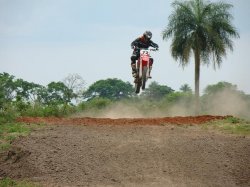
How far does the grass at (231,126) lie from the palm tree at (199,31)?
511 inches

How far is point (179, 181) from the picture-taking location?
1368 centimetres

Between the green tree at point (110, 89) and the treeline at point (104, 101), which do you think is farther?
the green tree at point (110, 89)

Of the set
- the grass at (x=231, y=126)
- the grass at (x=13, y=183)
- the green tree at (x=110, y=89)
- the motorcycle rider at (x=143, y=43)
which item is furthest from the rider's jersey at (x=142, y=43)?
the green tree at (x=110, y=89)

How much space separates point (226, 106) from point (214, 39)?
21.9 feet

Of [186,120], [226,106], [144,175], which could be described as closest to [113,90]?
[226,106]

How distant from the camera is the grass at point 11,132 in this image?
16619 millimetres

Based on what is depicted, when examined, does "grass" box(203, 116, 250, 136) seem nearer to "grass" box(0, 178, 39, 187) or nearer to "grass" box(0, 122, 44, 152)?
"grass" box(0, 122, 44, 152)

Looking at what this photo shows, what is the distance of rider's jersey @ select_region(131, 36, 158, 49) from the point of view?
18.2 meters

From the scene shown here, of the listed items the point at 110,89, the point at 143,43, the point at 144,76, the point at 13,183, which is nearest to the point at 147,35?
the point at 143,43

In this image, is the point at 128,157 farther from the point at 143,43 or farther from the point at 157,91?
the point at 157,91

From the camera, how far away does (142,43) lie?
720 inches

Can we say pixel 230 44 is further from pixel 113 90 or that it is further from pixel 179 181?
pixel 113 90

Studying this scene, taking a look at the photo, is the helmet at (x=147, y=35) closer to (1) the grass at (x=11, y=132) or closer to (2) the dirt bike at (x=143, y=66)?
(2) the dirt bike at (x=143, y=66)

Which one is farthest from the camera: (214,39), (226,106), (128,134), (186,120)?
(226,106)
